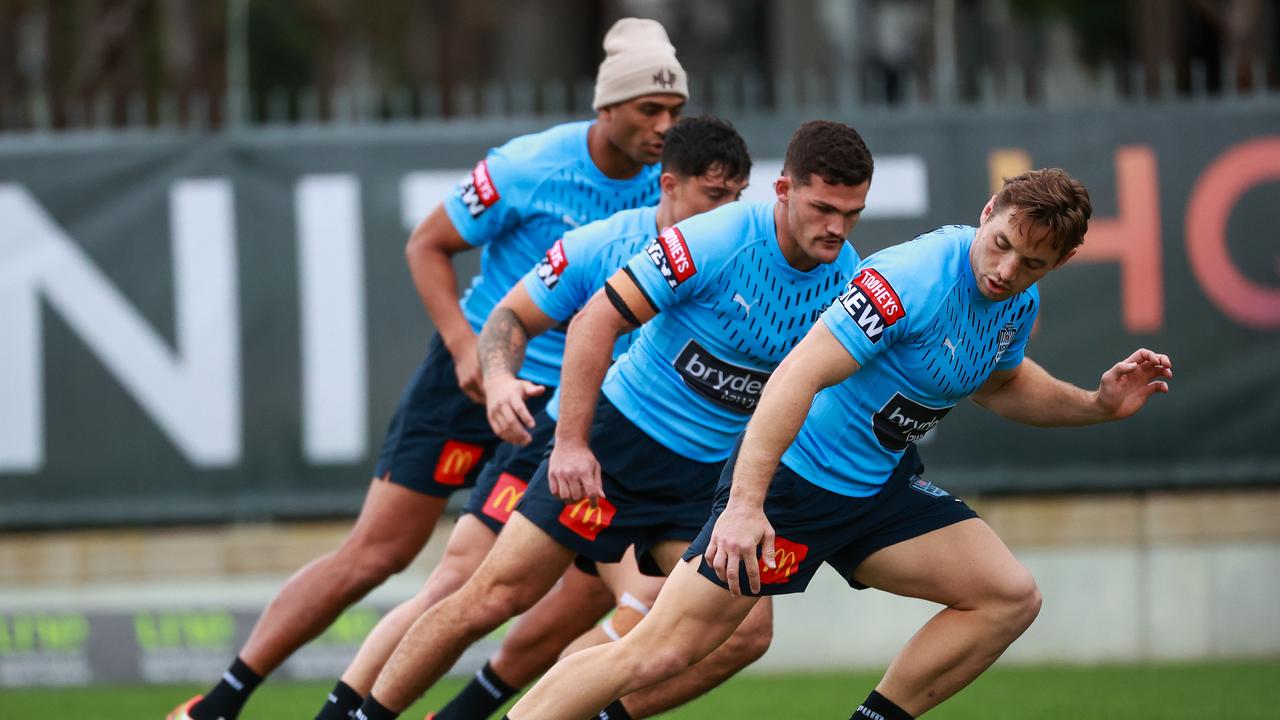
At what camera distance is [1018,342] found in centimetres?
468

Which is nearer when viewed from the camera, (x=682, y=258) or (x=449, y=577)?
(x=682, y=258)

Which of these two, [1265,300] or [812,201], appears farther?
[1265,300]

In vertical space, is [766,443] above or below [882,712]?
above

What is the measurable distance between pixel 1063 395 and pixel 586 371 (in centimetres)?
140

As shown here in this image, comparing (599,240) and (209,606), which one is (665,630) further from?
(209,606)

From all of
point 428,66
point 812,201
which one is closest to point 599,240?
point 812,201

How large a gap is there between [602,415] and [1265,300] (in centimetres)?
507

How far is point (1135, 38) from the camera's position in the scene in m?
20.8

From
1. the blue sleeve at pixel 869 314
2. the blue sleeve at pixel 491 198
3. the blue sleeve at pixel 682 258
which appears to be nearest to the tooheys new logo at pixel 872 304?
the blue sleeve at pixel 869 314

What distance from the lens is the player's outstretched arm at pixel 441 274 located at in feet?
18.9

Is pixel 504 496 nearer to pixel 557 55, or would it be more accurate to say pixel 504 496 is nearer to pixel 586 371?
pixel 586 371

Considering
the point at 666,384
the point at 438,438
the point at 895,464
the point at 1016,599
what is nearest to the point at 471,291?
the point at 438,438

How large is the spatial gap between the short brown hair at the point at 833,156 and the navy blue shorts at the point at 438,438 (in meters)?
1.97

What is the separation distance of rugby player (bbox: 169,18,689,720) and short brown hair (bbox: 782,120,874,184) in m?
1.19
